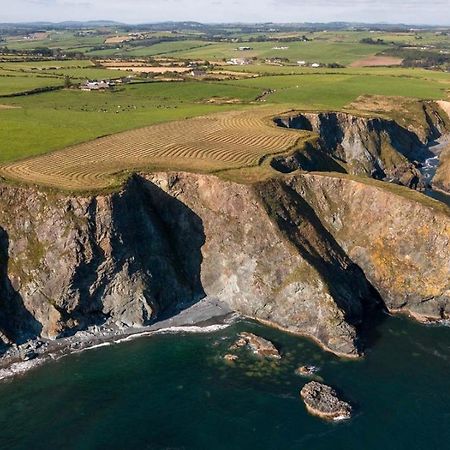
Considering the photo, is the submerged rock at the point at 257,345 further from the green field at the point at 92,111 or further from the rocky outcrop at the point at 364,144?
the rocky outcrop at the point at 364,144

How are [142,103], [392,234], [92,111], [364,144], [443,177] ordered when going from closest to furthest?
[392,234] < [443,177] < [364,144] < [92,111] < [142,103]

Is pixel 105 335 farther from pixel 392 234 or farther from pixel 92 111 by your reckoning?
pixel 92 111

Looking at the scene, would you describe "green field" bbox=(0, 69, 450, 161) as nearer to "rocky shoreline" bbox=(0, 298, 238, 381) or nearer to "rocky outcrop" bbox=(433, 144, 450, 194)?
"rocky outcrop" bbox=(433, 144, 450, 194)

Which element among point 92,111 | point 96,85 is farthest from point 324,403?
point 96,85

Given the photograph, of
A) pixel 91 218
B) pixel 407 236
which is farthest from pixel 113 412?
pixel 407 236

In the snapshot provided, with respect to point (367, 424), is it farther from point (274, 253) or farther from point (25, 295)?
point (25, 295)

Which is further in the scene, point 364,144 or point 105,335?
point 364,144

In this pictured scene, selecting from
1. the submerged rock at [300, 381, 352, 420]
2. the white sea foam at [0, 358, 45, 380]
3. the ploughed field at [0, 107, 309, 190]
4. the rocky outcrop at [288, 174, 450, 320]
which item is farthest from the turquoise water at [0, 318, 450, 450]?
the ploughed field at [0, 107, 309, 190]
